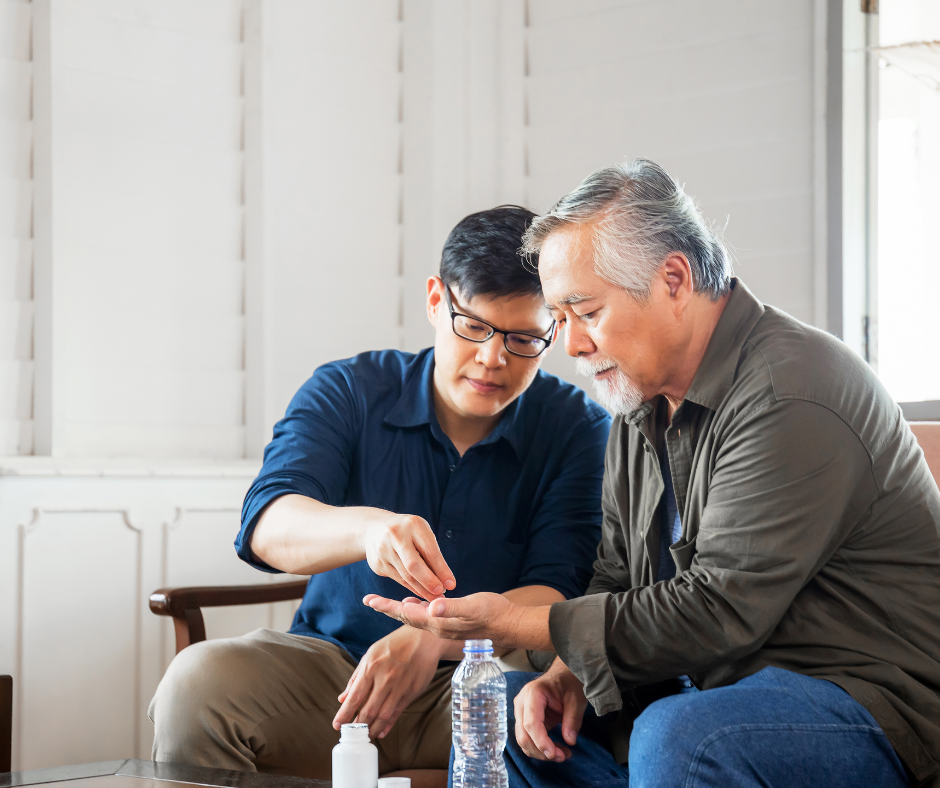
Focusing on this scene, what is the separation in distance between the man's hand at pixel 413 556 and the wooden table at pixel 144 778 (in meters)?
0.31

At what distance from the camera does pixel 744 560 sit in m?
1.28

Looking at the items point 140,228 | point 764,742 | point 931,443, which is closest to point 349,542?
point 764,742

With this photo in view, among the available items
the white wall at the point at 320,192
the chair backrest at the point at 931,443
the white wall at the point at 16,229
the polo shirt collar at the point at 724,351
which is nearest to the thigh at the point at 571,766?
the polo shirt collar at the point at 724,351

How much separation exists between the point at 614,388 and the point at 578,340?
10 centimetres

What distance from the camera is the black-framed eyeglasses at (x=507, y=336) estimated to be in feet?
6.04

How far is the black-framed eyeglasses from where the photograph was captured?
184 centimetres

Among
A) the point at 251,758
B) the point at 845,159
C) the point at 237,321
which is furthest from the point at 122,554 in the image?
the point at 845,159

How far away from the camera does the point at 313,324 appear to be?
2975mm

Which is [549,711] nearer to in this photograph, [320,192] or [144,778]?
[144,778]

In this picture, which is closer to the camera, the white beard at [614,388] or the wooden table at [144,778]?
the wooden table at [144,778]

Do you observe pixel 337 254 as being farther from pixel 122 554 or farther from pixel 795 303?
pixel 795 303

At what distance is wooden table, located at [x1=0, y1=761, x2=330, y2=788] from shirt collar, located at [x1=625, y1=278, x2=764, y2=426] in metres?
0.79

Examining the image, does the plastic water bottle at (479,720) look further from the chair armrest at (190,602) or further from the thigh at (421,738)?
the chair armrest at (190,602)

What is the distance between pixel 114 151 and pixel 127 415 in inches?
29.6
